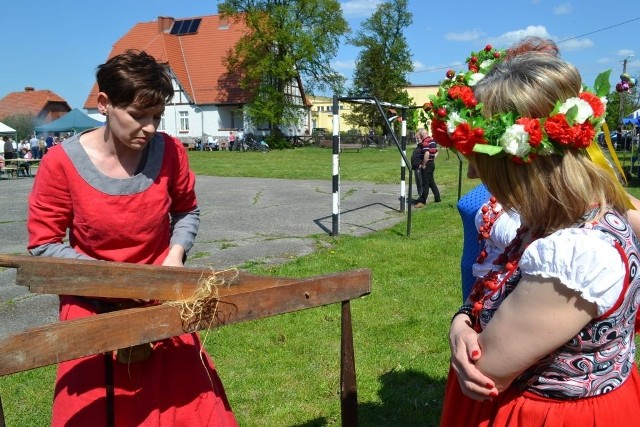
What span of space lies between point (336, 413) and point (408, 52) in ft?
177

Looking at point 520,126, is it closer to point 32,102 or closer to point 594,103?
point 594,103

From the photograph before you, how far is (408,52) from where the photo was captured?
54750 millimetres

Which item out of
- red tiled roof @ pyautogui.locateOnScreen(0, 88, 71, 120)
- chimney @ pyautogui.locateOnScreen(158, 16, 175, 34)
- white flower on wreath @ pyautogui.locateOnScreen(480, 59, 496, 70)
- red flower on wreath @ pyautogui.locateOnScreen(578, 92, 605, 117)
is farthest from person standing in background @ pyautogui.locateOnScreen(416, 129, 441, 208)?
red tiled roof @ pyautogui.locateOnScreen(0, 88, 71, 120)

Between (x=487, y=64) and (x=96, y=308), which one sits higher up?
(x=487, y=64)

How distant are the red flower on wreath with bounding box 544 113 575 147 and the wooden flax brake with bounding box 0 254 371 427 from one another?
2.95 ft

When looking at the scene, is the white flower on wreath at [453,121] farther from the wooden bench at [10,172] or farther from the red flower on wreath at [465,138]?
the wooden bench at [10,172]

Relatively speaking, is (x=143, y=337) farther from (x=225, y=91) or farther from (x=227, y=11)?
(x=225, y=91)

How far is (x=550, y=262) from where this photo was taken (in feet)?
4.53

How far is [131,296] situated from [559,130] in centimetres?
125

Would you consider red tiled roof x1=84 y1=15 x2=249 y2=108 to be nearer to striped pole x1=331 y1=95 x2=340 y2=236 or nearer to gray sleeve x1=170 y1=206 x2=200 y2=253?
striped pole x1=331 y1=95 x2=340 y2=236

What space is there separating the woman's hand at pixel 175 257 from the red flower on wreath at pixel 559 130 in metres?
1.37

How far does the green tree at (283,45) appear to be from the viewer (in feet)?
141

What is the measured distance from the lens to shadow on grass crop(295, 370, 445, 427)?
354 centimetres

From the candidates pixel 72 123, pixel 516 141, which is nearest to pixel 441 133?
pixel 516 141
